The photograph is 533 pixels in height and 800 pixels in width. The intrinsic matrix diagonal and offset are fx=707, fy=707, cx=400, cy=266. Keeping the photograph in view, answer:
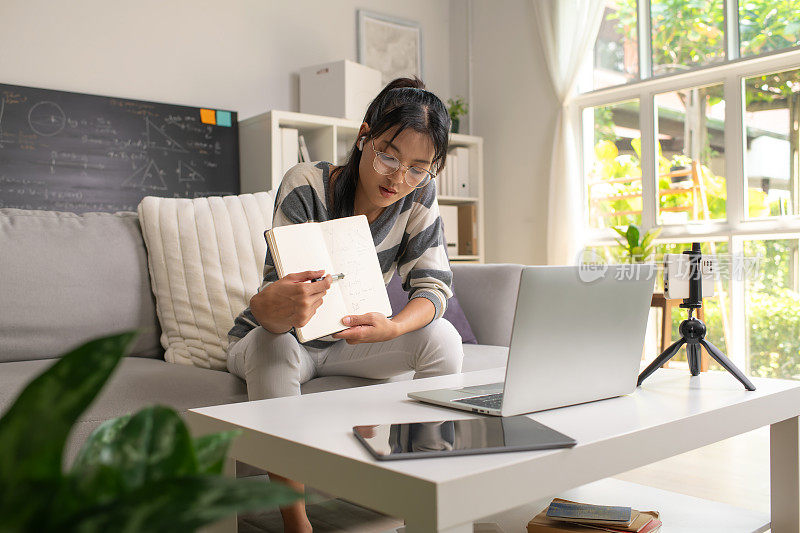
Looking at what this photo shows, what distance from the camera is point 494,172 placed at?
4312 mm

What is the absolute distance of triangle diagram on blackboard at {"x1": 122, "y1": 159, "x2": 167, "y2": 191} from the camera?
3.22 m

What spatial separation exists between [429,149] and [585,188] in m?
2.70

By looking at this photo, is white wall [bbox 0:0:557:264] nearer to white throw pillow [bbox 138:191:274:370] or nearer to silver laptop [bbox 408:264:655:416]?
white throw pillow [bbox 138:191:274:370]

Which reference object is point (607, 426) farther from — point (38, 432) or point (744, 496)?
point (744, 496)

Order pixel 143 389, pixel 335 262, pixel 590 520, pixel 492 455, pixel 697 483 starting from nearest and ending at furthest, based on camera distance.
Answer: pixel 492 455
pixel 590 520
pixel 335 262
pixel 143 389
pixel 697 483

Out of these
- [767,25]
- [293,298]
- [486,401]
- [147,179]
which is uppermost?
[767,25]

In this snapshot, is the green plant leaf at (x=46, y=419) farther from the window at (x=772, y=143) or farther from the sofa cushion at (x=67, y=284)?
the window at (x=772, y=143)

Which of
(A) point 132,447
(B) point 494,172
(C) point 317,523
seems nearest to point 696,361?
(C) point 317,523

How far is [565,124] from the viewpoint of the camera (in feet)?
12.6

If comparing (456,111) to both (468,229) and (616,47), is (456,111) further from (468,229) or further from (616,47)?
(616,47)

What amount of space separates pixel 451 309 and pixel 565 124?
201 centimetres

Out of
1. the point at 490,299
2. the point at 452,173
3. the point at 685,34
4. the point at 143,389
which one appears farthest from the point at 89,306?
the point at 685,34

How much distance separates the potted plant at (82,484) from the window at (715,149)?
126 inches

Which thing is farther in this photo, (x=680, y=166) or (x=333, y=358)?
(x=680, y=166)
